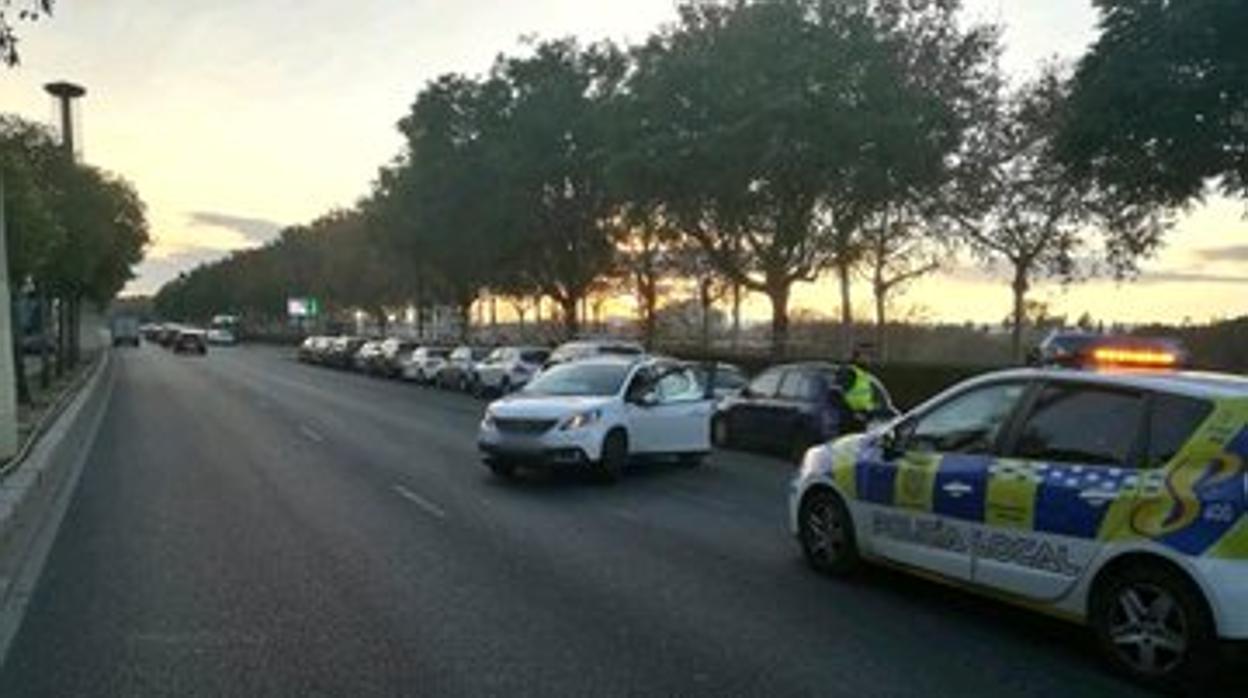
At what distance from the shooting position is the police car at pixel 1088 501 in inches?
317

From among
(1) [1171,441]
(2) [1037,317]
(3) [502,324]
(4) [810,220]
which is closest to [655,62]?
(4) [810,220]

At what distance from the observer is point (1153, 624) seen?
27.2ft

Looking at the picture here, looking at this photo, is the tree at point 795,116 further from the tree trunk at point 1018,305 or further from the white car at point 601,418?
the white car at point 601,418

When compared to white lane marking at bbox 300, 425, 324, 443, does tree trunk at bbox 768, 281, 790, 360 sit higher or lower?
higher

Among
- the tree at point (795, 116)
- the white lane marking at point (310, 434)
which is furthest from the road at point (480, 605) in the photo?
the tree at point (795, 116)

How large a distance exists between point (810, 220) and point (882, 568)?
2901 cm

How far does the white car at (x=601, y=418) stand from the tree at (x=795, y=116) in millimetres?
15497

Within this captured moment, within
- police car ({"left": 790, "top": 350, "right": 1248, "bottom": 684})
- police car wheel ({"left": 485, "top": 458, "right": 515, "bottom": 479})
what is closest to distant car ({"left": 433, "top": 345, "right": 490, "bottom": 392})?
police car wheel ({"left": 485, "top": 458, "right": 515, "bottom": 479})

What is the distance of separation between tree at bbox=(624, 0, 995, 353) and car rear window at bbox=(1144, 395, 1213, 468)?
1055 inches

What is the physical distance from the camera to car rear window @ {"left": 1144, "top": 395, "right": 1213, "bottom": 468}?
846 cm

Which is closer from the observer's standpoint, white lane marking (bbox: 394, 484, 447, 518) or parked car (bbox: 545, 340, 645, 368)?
white lane marking (bbox: 394, 484, 447, 518)

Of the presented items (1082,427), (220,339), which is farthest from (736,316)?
(220,339)

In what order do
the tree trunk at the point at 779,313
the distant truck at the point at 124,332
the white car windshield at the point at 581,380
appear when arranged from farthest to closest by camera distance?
1. the distant truck at the point at 124,332
2. the tree trunk at the point at 779,313
3. the white car windshield at the point at 581,380

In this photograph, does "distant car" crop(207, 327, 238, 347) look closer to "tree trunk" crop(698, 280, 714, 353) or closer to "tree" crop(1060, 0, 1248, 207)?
"tree trunk" crop(698, 280, 714, 353)
